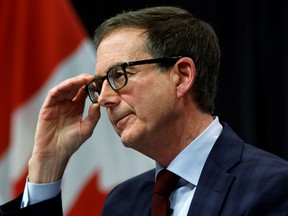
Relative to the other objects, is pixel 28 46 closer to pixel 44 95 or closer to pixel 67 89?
pixel 44 95

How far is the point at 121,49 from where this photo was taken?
4.91 ft

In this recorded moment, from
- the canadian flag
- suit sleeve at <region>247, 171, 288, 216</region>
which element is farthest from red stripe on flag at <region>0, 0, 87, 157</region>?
suit sleeve at <region>247, 171, 288, 216</region>

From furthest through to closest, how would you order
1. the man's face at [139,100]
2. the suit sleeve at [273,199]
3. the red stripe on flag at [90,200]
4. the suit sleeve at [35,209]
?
1. the red stripe on flag at [90,200]
2. the suit sleeve at [35,209]
3. the man's face at [139,100]
4. the suit sleeve at [273,199]

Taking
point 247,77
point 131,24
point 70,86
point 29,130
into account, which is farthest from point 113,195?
point 247,77

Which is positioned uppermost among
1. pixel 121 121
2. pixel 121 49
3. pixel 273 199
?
pixel 121 49

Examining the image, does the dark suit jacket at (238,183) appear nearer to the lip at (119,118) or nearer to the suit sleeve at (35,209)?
the suit sleeve at (35,209)

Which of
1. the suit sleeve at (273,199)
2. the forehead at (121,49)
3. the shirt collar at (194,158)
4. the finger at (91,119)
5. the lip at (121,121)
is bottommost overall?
the suit sleeve at (273,199)

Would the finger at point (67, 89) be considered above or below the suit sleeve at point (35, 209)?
above

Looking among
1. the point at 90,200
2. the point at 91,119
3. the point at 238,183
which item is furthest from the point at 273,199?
the point at 90,200

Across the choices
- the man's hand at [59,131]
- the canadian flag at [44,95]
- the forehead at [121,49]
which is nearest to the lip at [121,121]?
the forehead at [121,49]

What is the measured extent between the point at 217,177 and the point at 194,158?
0.09 meters

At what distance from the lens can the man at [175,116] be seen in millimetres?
1408

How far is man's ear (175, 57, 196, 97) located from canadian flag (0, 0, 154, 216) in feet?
2.75

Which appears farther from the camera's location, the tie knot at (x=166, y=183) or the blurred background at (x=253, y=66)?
the blurred background at (x=253, y=66)
